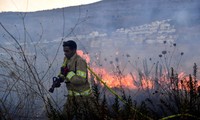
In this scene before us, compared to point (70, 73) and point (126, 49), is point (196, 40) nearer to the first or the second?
point (126, 49)

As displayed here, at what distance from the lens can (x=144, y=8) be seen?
28641mm

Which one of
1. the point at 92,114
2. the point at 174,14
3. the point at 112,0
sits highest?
the point at 112,0

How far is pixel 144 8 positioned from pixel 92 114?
91.3 feet

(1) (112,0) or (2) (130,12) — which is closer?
(2) (130,12)

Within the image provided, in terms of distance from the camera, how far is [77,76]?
4.37 m

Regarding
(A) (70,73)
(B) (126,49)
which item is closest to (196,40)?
(B) (126,49)

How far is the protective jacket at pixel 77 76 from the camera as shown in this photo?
432cm

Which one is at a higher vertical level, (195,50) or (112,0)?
(112,0)

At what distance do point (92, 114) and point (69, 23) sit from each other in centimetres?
2934

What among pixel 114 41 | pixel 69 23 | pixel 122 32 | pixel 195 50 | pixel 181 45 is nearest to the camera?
pixel 195 50

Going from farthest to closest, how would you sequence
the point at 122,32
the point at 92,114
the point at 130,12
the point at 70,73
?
the point at 130,12 → the point at 122,32 → the point at 70,73 → the point at 92,114

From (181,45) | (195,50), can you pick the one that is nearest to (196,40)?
(181,45)

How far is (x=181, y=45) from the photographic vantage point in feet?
55.3

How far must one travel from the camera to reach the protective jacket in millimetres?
4320
